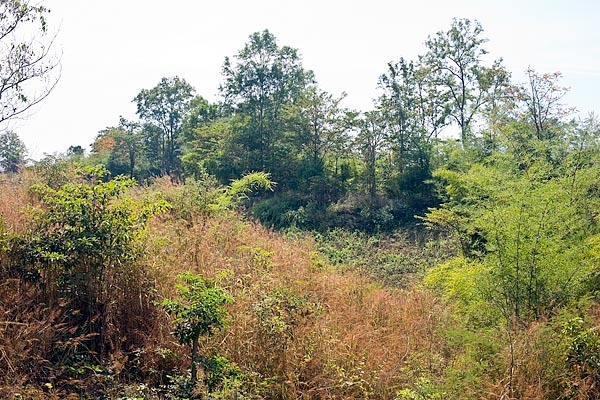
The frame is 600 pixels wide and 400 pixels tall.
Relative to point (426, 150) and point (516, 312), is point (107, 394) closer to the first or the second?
point (516, 312)

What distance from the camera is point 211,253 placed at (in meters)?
6.83

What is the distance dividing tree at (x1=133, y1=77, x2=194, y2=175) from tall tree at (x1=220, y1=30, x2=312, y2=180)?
8524 millimetres

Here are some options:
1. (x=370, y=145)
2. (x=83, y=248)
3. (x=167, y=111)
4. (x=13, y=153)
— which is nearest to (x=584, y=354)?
(x=83, y=248)

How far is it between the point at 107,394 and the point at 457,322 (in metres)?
4.30

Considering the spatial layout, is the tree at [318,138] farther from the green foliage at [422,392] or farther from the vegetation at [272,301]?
the green foliage at [422,392]

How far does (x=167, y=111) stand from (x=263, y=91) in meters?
10.3

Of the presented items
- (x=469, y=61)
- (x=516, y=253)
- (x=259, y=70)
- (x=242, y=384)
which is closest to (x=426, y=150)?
(x=469, y=61)

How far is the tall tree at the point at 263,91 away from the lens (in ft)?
63.1

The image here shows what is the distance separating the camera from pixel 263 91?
19.9 m

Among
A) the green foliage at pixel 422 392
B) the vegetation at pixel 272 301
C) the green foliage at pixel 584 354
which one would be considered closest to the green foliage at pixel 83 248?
the vegetation at pixel 272 301

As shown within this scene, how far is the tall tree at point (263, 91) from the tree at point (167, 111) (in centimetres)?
852

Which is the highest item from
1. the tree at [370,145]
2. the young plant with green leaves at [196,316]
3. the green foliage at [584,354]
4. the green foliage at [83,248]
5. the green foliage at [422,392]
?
the tree at [370,145]

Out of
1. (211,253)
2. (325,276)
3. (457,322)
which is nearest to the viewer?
(457,322)

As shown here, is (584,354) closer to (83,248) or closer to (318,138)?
(83,248)
